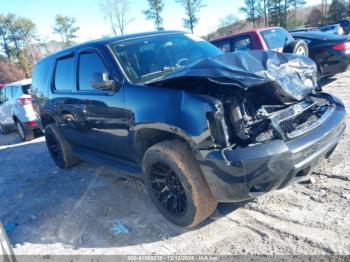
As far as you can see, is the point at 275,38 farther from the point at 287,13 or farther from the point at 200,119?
A: the point at 287,13

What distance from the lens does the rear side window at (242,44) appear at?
8438 mm

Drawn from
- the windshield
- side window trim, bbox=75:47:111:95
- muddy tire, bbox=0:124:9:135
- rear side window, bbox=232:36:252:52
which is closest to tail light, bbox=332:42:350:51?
rear side window, bbox=232:36:252:52

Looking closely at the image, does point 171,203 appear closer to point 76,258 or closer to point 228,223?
point 228,223

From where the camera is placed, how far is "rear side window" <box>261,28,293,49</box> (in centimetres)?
829

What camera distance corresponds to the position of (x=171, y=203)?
136 inches

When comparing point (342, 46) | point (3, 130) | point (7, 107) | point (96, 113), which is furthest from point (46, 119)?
point (342, 46)

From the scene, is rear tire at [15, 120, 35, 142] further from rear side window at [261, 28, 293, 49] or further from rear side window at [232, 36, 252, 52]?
rear side window at [261, 28, 293, 49]

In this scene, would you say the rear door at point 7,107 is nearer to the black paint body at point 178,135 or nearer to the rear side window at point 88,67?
the black paint body at point 178,135

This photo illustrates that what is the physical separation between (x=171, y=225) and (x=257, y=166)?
126 cm

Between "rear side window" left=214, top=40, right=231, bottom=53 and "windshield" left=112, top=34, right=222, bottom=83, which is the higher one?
"windshield" left=112, top=34, right=222, bottom=83

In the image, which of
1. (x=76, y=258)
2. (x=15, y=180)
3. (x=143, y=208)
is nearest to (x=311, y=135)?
(x=143, y=208)

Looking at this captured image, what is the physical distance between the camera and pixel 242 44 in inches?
338

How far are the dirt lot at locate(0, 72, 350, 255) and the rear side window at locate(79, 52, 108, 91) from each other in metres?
1.50

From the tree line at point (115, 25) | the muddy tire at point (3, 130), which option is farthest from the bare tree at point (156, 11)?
the muddy tire at point (3, 130)
